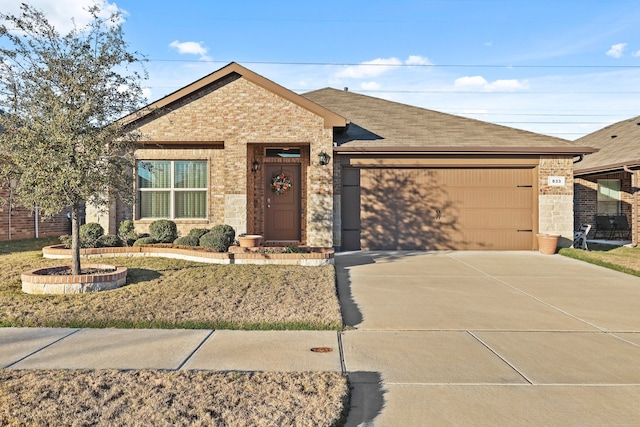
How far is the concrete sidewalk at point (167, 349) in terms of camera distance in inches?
162

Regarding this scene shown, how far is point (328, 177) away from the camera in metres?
12.2

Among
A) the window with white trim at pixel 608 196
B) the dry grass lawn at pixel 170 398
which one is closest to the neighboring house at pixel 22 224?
the dry grass lawn at pixel 170 398

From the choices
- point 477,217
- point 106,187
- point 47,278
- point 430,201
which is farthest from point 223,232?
point 477,217

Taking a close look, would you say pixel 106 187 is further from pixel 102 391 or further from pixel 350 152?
pixel 350 152

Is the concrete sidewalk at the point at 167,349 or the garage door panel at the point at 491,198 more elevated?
the garage door panel at the point at 491,198

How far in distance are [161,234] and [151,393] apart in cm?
880

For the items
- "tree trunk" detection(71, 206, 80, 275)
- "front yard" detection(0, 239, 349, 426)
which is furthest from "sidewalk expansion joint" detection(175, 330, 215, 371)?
"tree trunk" detection(71, 206, 80, 275)

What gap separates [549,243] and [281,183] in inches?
307

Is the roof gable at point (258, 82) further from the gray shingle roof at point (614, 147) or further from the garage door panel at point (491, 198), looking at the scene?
the gray shingle roof at point (614, 147)

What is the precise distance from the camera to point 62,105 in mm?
6805

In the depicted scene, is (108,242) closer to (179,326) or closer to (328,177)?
(328,177)

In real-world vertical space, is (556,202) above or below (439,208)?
above

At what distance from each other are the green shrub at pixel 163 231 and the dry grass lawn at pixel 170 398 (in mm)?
7942

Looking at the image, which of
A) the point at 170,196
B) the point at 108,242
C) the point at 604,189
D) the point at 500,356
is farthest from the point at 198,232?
the point at 604,189
